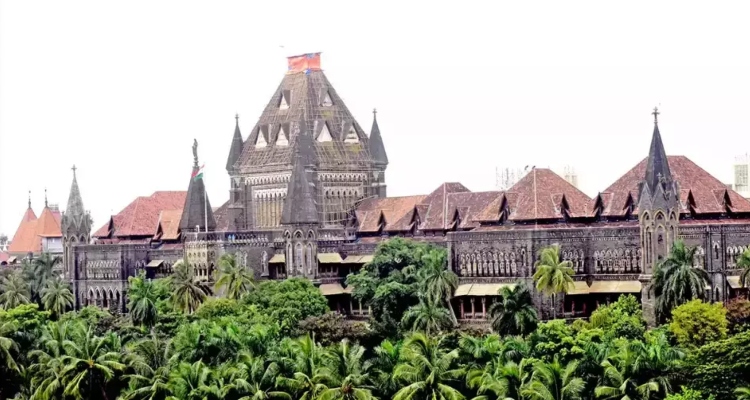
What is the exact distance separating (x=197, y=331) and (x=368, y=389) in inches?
498

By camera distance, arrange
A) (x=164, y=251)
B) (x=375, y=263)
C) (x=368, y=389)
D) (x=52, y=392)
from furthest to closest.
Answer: (x=164, y=251), (x=375, y=263), (x=52, y=392), (x=368, y=389)

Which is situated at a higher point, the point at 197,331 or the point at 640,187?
the point at 640,187

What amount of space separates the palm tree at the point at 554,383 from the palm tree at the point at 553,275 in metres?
20.9

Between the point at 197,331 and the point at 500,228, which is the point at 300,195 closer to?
the point at 500,228

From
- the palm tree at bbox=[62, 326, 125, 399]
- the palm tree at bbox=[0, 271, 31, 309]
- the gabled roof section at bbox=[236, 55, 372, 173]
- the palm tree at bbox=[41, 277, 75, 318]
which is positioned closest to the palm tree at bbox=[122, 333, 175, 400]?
the palm tree at bbox=[62, 326, 125, 399]

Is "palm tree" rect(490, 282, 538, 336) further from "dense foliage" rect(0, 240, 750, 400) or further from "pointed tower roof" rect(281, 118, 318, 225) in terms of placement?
"pointed tower roof" rect(281, 118, 318, 225)

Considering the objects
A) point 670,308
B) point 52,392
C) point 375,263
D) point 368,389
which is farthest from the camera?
point 375,263

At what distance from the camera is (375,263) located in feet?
352

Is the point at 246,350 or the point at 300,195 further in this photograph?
the point at 300,195

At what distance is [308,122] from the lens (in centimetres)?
12075

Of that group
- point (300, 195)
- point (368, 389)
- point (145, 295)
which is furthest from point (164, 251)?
point (368, 389)

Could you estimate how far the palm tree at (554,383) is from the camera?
71.8 m

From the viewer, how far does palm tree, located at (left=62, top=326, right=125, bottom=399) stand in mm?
81125

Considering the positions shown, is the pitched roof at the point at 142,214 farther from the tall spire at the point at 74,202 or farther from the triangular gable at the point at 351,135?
the triangular gable at the point at 351,135
